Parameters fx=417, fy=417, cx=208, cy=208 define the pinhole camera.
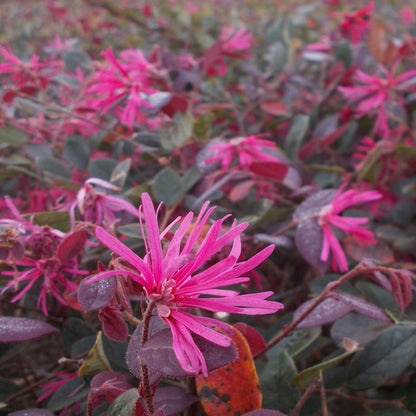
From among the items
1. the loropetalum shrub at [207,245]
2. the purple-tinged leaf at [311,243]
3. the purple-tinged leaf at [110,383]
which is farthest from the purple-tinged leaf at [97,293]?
the purple-tinged leaf at [311,243]

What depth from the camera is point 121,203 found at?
1.98 ft

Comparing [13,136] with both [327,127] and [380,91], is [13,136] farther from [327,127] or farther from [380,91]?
[380,91]

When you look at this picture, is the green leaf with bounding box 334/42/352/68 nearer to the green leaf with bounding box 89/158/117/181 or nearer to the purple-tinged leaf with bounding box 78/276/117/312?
the green leaf with bounding box 89/158/117/181

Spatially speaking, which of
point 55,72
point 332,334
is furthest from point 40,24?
point 332,334

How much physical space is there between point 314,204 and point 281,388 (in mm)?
292

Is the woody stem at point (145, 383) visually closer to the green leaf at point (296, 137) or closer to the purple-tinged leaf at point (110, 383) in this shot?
the purple-tinged leaf at point (110, 383)

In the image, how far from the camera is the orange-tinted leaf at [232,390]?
0.49 meters

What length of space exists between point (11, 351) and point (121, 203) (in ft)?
0.95

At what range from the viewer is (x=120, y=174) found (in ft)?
2.31

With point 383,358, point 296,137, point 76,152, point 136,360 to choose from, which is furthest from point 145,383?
point 296,137

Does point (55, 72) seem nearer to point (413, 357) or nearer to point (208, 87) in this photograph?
point (208, 87)

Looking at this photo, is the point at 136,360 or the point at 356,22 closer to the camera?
the point at 136,360

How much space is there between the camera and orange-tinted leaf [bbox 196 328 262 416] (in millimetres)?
485

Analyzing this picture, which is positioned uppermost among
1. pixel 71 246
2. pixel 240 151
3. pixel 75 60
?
pixel 75 60
